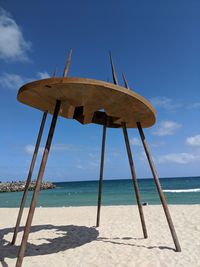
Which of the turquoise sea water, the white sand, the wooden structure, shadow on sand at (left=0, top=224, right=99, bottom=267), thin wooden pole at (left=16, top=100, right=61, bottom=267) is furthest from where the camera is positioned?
the turquoise sea water

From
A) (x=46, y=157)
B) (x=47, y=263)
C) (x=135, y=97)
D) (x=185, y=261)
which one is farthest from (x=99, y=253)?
(x=135, y=97)

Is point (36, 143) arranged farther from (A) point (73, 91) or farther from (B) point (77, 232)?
(B) point (77, 232)

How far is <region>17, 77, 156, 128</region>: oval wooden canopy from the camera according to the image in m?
5.04

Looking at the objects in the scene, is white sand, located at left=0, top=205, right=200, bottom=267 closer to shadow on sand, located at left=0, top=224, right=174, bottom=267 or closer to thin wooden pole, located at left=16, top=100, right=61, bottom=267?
shadow on sand, located at left=0, top=224, right=174, bottom=267

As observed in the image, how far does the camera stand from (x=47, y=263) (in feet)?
18.3

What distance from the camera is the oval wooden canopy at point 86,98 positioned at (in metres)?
5.04

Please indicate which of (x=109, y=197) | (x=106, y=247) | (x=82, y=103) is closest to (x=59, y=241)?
(x=106, y=247)

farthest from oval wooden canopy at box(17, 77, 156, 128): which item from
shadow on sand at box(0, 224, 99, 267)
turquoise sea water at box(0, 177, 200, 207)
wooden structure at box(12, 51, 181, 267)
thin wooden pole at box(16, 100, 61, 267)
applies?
turquoise sea water at box(0, 177, 200, 207)

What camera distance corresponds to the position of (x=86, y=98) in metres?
5.77

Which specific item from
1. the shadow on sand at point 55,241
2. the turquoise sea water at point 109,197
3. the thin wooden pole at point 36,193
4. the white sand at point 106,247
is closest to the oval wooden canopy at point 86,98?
the thin wooden pole at point 36,193

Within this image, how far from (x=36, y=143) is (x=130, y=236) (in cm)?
390

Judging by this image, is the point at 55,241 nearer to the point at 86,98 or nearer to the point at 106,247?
the point at 106,247

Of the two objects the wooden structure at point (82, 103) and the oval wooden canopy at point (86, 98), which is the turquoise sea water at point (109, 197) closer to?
the wooden structure at point (82, 103)

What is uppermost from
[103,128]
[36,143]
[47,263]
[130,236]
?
[103,128]
